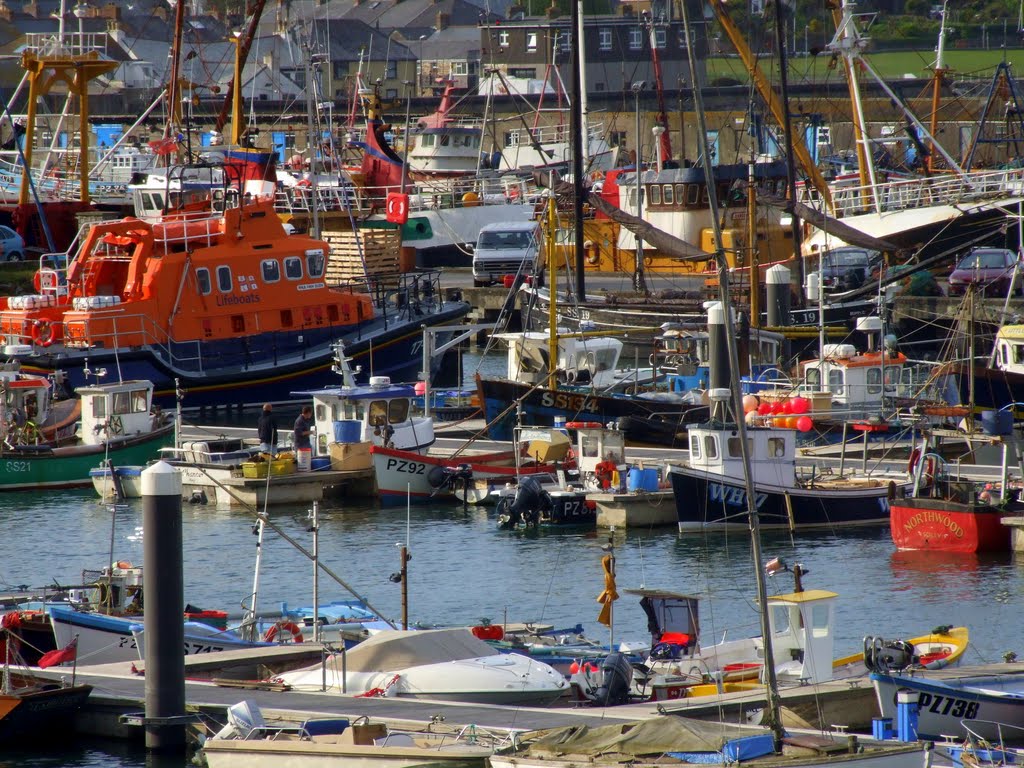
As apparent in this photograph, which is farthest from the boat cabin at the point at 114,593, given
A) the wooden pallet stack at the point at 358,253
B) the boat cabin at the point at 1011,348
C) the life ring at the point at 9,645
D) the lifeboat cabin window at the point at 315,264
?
the wooden pallet stack at the point at 358,253

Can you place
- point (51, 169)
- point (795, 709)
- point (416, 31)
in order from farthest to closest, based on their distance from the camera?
point (416, 31), point (51, 169), point (795, 709)

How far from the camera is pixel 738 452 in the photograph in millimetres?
28281

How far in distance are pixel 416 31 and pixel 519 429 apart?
78346 millimetres

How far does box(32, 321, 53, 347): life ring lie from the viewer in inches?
1569

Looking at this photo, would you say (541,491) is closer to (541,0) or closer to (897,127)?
(897,127)

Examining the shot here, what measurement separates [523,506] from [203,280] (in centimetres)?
1457

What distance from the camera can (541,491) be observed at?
97.1 ft

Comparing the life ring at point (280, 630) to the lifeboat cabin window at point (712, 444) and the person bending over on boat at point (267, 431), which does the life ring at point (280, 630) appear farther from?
the person bending over on boat at point (267, 431)

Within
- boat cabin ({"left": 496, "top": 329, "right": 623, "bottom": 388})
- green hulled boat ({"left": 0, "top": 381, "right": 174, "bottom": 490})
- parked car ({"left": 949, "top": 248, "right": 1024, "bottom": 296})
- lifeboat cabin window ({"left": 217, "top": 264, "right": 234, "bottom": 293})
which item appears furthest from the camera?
parked car ({"left": 949, "top": 248, "right": 1024, "bottom": 296})

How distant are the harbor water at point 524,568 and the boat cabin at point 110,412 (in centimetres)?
228

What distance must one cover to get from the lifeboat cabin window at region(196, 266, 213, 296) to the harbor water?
10066 millimetres

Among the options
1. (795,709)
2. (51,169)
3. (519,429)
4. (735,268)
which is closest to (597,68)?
(51,169)

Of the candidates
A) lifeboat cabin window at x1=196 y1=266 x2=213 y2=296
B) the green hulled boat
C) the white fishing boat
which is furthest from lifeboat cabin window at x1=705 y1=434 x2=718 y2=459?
lifeboat cabin window at x1=196 y1=266 x2=213 y2=296

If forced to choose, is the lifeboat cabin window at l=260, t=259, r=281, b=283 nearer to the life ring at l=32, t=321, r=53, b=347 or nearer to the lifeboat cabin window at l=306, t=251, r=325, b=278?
the lifeboat cabin window at l=306, t=251, r=325, b=278
